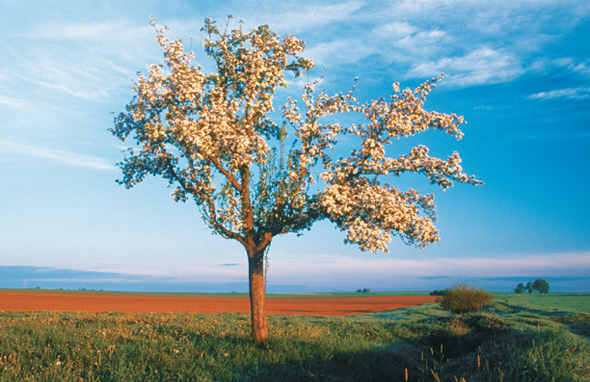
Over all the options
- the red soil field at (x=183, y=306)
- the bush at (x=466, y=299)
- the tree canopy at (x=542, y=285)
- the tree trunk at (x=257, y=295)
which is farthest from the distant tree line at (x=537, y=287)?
the tree trunk at (x=257, y=295)

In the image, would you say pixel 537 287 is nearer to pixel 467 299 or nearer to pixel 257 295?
pixel 467 299

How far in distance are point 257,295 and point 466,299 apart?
867 inches

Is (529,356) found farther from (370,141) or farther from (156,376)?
(156,376)

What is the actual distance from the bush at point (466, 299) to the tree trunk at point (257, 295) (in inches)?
843

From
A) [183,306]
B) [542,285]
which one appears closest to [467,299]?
[183,306]

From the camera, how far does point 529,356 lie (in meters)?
9.92

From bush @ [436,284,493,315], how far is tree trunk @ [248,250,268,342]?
21.4 meters

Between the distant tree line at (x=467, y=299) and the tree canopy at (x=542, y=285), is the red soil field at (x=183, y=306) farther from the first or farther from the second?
the tree canopy at (x=542, y=285)

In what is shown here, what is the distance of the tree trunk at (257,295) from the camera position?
1577 cm

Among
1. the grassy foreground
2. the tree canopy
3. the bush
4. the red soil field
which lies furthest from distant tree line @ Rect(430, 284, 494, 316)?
the tree canopy

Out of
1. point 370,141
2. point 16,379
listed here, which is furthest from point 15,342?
point 370,141

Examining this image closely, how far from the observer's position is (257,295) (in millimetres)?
15984

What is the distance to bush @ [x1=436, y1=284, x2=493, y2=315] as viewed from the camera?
31141 millimetres

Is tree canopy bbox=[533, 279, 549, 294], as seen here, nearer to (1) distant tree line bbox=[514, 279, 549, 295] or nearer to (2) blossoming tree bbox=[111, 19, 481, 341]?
(1) distant tree line bbox=[514, 279, 549, 295]
